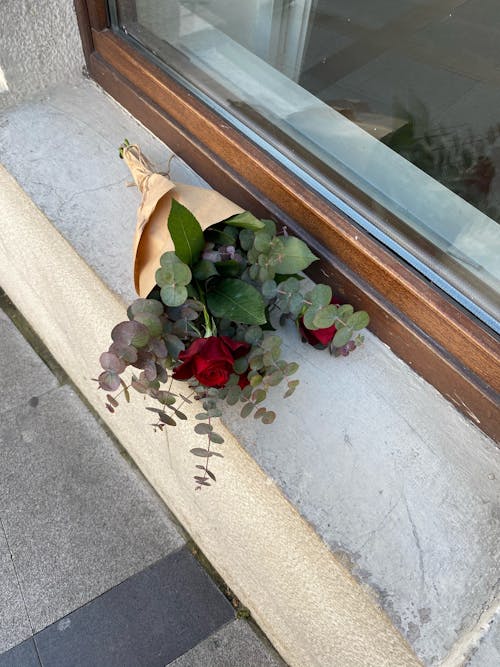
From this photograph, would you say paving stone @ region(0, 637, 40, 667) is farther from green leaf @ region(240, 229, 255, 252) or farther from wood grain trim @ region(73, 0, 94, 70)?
wood grain trim @ region(73, 0, 94, 70)

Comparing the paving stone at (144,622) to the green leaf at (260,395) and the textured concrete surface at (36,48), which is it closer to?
the green leaf at (260,395)

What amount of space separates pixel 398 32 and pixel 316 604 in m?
1.37

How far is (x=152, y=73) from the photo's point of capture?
143 cm

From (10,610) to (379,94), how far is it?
1697 millimetres

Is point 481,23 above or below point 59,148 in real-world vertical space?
above

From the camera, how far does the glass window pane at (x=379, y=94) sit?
3.74 ft

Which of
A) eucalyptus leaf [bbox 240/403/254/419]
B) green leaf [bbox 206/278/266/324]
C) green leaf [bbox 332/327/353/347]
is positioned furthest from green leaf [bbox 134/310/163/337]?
green leaf [bbox 332/327/353/347]

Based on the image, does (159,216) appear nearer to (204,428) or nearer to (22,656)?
(204,428)

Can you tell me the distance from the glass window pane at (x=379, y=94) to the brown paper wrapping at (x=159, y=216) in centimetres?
26

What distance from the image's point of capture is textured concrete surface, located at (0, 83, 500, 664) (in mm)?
936

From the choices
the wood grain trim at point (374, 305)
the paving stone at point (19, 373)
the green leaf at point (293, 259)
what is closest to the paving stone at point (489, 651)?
the wood grain trim at point (374, 305)

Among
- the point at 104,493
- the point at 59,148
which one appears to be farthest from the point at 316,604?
the point at 59,148

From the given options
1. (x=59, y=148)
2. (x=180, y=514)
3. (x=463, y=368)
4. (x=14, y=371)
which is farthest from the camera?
(x=14, y=371)

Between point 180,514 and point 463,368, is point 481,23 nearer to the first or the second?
point 463,368
